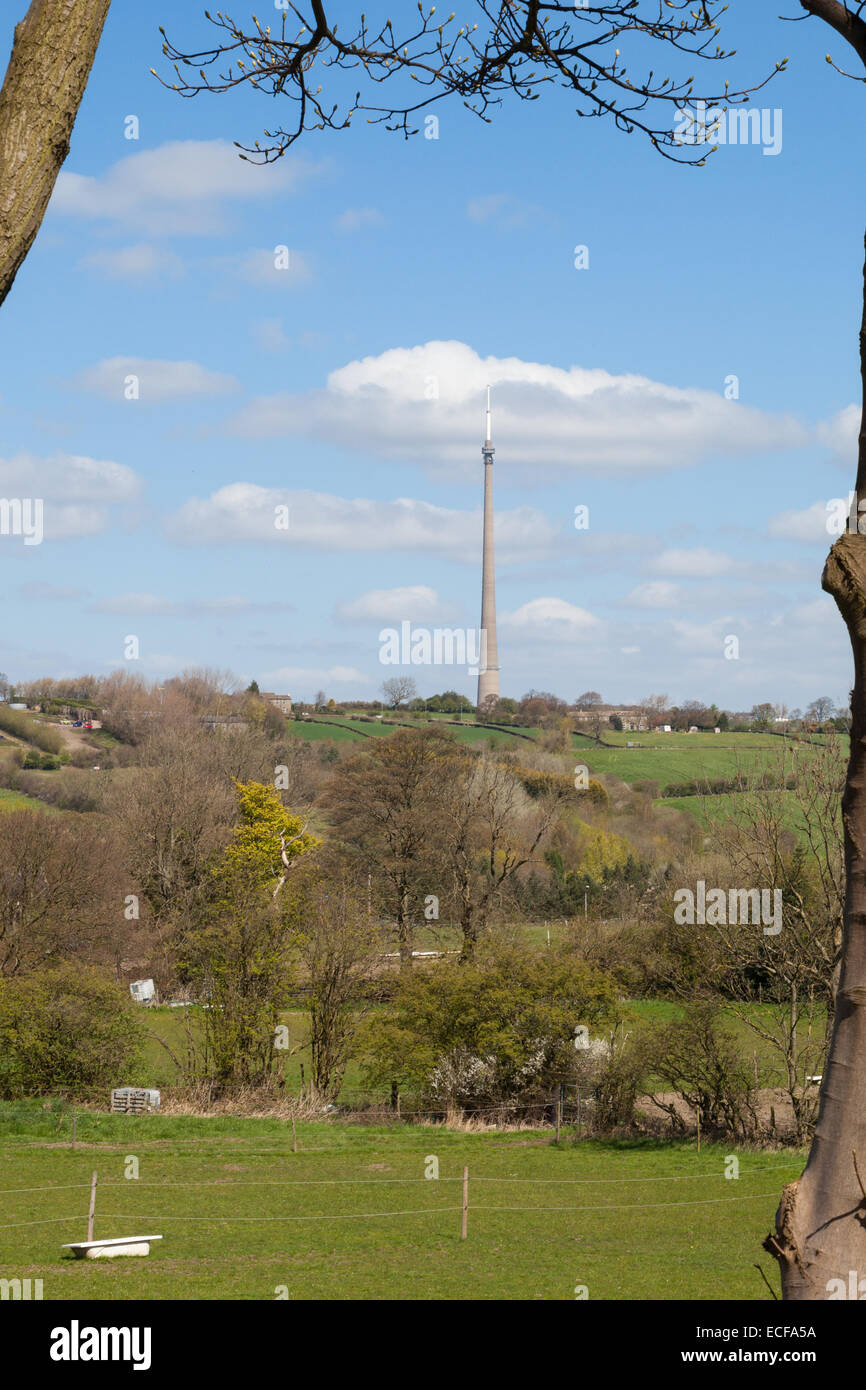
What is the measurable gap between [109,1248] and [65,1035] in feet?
39.9

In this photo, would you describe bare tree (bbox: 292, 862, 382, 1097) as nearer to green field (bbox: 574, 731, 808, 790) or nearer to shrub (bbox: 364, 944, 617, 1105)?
shrub (bbox: 364, 944, 617, 1105)

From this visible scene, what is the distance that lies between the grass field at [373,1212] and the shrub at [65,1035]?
1.21 m

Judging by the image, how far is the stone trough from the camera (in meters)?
14.4

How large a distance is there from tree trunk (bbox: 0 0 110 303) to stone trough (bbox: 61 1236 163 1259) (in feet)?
46.0

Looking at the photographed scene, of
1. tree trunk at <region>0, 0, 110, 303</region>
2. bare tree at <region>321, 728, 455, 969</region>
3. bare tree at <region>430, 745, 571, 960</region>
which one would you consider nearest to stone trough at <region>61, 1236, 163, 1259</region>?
tree trunk at <region>0, 0, 110, 303</region>

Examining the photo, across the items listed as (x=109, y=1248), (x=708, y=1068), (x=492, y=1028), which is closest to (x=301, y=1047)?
(x=492, y=1028)

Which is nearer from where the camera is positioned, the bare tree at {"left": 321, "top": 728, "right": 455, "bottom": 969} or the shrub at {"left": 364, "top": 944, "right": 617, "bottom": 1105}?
the shrub at {"left": 364, "top": 944, "right": 617, "bottom": 1105}

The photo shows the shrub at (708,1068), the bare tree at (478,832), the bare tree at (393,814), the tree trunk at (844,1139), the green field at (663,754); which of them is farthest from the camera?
the green field at (663,754)

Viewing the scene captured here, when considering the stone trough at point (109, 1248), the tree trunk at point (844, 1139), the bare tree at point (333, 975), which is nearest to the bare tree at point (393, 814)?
the bare tree at point (333, 975)

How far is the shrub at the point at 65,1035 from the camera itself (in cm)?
2572

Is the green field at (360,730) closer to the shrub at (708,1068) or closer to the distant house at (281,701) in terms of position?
the distant house at (281,701)
